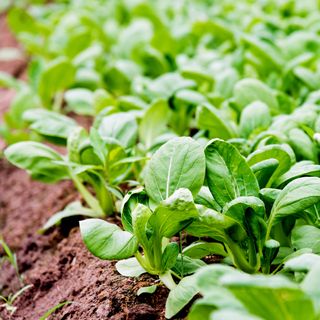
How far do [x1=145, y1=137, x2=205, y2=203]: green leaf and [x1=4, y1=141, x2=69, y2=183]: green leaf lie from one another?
17.4 inches

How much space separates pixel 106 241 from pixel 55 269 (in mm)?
507

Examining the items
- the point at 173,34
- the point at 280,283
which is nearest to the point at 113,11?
the point at 173,34

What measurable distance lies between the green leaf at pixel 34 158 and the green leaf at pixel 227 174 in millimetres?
565

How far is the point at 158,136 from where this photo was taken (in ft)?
6.85

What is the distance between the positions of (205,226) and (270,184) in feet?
0.81

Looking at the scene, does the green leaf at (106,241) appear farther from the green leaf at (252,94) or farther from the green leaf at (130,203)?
the green leaf at (252,94)

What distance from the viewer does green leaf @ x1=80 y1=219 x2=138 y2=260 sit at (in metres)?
1.36

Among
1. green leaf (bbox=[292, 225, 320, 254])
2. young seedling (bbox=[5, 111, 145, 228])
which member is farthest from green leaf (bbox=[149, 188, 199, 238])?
young seedling (bbox=[5, 111, 145, 228])

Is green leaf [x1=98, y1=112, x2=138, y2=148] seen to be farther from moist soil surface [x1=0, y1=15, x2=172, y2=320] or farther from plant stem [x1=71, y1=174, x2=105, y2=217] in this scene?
moist soil surface [x1=0, y1=15, x2=172, y2=320]

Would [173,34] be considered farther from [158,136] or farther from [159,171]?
[159,171]

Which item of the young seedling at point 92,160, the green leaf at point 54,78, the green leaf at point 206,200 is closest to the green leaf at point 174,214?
the green leaf at point 206,200

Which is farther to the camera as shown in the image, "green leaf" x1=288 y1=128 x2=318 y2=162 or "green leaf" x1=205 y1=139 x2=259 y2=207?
"green leaf" x1=288 y1=128 x2=318 y2=162

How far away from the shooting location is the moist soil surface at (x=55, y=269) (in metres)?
1.44

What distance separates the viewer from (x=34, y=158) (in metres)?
1.85
